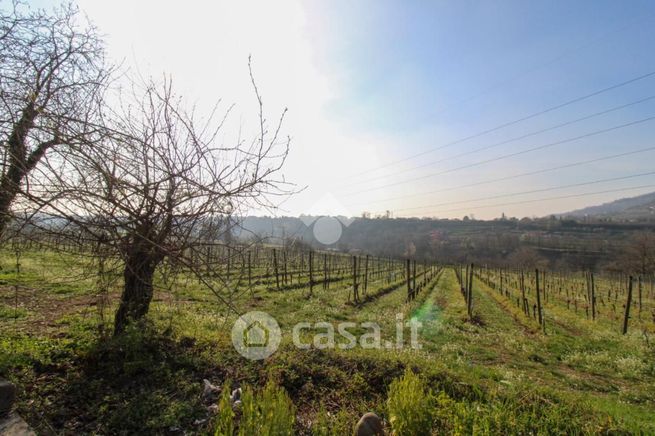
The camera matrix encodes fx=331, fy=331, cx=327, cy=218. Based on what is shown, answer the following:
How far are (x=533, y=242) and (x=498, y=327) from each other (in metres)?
101

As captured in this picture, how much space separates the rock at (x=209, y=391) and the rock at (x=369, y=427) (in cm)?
170

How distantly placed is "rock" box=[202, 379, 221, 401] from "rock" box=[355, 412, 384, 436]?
1.70 meters

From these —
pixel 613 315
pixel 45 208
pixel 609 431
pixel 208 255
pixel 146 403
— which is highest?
pixel 45 208

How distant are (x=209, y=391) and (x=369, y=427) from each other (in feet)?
6.13

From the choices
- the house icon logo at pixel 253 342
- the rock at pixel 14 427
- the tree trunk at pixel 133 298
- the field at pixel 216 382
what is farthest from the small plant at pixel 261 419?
the tree trunk at pixel 133 298

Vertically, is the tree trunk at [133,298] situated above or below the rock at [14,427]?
above

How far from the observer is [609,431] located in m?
3.17

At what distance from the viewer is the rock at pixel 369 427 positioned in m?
2.93

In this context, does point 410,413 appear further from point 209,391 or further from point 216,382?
point 216,382

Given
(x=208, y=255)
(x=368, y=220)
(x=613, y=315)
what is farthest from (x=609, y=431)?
(x=368, y=220)

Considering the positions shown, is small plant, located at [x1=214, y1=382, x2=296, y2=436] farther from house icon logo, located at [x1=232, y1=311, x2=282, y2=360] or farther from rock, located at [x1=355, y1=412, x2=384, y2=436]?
house icon logo, located at [x1=232, y1=311, x2=282, y2=360]

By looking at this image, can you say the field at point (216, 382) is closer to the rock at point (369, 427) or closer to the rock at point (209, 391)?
the rock at point (209, 391)

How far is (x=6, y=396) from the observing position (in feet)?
9.87

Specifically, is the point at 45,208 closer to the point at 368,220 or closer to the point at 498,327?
the point at 498,327
